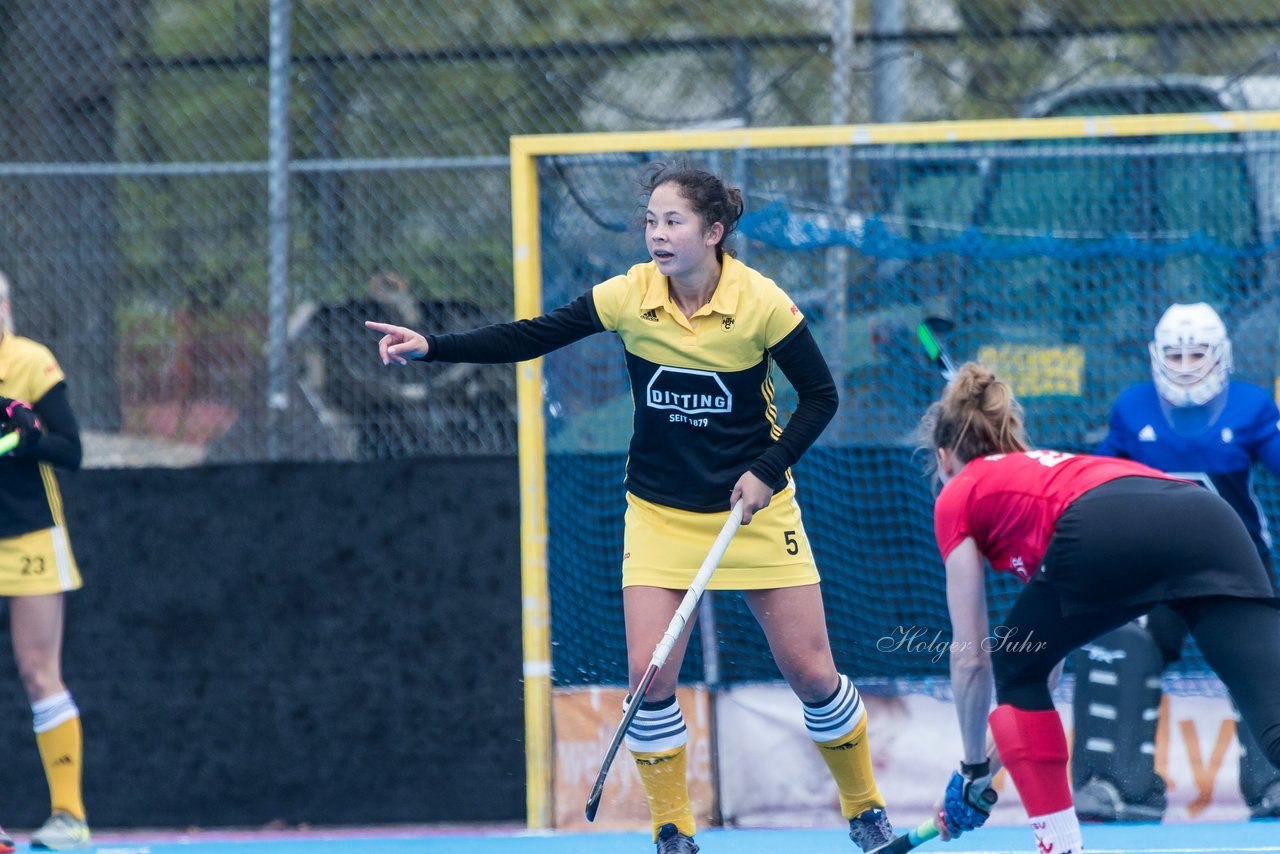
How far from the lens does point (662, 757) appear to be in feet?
14.5

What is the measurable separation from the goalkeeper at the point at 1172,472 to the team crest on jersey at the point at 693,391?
5.99 feet

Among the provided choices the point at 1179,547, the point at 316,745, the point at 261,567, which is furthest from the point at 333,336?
the point at 1179,547

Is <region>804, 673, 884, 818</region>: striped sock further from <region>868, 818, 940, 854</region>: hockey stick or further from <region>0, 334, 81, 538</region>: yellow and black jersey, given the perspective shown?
<region>0, 334, 81, 538</region>: yellow and black jersey

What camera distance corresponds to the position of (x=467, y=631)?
6.10 meters

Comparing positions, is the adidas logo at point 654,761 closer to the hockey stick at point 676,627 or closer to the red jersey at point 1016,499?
the hockey stick at point 676,627

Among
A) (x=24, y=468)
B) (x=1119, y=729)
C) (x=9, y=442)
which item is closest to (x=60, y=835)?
(x=24, y=468)

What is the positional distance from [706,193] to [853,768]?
1641mm

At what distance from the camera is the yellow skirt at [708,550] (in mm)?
4332

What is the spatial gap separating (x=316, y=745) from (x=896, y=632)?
2.22 metres

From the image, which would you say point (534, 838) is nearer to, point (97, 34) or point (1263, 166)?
point (1263, 166)

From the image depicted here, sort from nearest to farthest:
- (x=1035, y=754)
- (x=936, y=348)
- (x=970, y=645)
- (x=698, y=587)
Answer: (x=1035, y=754) < (x=970, y=645) < (x=698, y=587) < (x=936, y=348)

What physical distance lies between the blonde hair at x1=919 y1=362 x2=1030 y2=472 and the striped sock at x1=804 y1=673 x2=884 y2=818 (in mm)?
788

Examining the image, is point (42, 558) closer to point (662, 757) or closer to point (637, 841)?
point (637, 841)

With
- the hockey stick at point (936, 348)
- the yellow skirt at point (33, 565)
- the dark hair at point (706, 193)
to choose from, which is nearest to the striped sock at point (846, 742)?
the hockey stick at point (936, 348)
